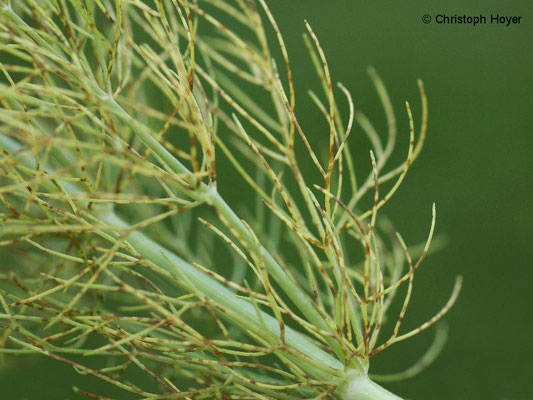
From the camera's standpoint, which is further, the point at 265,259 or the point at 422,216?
the point at 422,216

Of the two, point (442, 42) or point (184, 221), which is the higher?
point (442, 42)

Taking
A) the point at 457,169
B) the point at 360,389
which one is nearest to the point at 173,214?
the point at 360,389

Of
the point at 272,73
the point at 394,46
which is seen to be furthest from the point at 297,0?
the point at 272,73

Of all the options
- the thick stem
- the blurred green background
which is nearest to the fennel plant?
the thick stem

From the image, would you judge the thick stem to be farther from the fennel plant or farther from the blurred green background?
the blurred green background

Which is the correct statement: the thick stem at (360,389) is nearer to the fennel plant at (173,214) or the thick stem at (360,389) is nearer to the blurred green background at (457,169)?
the fennel plant at (173,214)

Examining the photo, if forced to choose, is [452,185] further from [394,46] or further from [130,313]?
[130,313]

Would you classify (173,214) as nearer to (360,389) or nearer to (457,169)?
(360,389)
